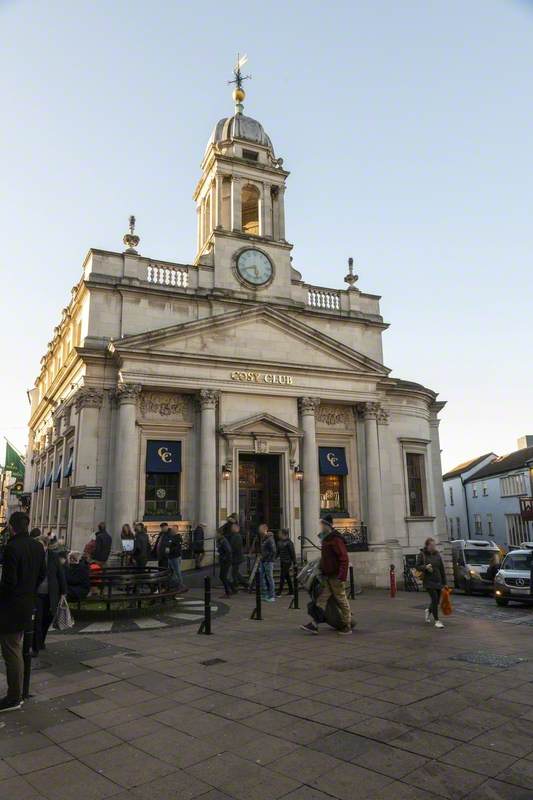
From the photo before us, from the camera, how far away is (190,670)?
7.48m

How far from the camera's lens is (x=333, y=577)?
32.5ft

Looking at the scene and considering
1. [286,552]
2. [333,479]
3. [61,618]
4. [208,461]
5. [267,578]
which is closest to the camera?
[61,618]

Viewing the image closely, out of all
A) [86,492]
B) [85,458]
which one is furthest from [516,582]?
[85,458]

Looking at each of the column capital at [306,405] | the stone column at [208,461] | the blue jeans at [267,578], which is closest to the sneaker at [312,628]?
the blue jeans at [267,578]

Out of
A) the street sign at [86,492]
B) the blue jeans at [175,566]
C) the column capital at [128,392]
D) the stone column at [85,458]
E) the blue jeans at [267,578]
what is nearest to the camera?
the blue jeans at [267,578]

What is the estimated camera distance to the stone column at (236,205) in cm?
2617

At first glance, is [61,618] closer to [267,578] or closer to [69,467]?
[267,578]

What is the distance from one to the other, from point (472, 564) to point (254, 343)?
45.5 feet

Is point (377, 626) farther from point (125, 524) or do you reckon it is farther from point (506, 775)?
point (125, 524)

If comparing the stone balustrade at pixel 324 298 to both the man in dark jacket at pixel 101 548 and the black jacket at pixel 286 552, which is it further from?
the man in dark jacket at pixel 101 548

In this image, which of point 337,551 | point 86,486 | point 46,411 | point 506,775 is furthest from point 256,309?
point 506,775

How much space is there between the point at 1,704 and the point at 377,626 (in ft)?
24.0

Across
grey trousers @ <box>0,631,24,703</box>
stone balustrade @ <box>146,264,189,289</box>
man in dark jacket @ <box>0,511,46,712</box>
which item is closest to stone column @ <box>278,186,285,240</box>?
stone balustrade @ <box>146,264,189,289</box>

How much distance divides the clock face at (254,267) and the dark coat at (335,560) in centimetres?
1690
